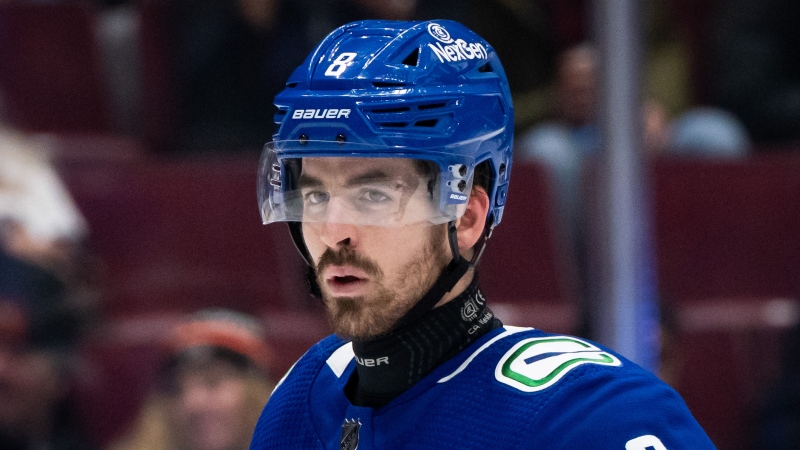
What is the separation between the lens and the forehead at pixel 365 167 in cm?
124

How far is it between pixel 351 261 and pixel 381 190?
81 mm

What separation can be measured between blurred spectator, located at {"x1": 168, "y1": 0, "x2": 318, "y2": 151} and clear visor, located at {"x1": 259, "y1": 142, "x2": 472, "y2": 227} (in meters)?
2.27

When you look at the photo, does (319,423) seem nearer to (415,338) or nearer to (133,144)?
(415,338)

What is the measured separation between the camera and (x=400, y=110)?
1.22 metres

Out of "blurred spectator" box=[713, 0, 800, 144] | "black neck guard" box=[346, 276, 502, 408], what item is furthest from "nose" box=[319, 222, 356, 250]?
"blurred spectator" box=[713, 0, 800, 144]

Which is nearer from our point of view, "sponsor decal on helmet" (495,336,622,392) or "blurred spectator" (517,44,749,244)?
"sponsor decal on helmet" (495,336,622,392)

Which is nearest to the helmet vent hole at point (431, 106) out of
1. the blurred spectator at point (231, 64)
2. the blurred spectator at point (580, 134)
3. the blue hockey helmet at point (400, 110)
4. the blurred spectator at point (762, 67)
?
the blue hockey helmet at point (400, 110)

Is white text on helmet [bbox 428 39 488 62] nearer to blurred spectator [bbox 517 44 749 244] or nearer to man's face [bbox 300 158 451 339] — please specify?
man's face [bbox 300 158 451 339]

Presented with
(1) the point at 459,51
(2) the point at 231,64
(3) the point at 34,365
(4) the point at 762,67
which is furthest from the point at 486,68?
(4) the point at 762,67

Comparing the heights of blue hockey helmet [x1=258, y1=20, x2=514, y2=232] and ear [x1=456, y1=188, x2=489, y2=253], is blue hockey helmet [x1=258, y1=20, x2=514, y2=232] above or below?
above

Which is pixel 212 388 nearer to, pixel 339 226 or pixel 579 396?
pixel 339 226

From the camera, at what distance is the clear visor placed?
124 cm

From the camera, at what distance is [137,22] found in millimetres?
3961

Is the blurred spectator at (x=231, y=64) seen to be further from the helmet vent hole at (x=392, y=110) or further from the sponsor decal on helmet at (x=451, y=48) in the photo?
the helmet vent hole at (x=392, y=110)
